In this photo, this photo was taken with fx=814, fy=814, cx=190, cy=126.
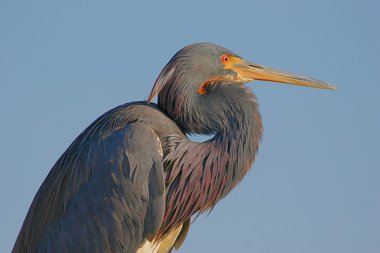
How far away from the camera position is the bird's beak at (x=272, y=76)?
25.4 ft

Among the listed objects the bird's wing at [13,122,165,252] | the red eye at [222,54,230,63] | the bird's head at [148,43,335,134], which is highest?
the red eye at [222,54,230,63]

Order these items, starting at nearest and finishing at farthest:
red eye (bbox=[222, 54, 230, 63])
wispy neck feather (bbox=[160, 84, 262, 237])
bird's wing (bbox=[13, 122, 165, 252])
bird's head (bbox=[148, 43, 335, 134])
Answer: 1. bird's wing (bbox=[13, 122, 165, 252])
2. wispy neck feather (bbox=[160, 84, 262, 237])
3. bird's head (bbox=[148, 43, 335, 134])
4. red eye (bbox=[222, 54, 230, 63])

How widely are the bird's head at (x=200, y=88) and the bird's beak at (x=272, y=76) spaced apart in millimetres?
136

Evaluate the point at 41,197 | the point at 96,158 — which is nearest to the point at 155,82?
the point at 96,158

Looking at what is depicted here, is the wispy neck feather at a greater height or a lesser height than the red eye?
lesser

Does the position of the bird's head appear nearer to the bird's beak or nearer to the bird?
the bird

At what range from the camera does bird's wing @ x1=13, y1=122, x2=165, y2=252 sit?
6.78 m

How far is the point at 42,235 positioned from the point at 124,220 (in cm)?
74

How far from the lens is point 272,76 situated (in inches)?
310

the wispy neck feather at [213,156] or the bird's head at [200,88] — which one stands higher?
the bird's head at [200,88]

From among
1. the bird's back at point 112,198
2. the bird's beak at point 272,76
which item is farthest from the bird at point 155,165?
the bird's beak at point 272,76

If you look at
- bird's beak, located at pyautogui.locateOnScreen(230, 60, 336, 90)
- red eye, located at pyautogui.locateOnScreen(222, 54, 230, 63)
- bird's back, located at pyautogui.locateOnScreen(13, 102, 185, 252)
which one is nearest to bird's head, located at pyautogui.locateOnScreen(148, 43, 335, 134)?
red eye, located at pyautogui.locateOnScreen(222, 54, 230, 63)

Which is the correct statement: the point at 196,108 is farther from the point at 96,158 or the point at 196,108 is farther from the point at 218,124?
the point at 96,158

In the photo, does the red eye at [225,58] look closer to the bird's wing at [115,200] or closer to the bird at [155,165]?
the bird at [155,165]
